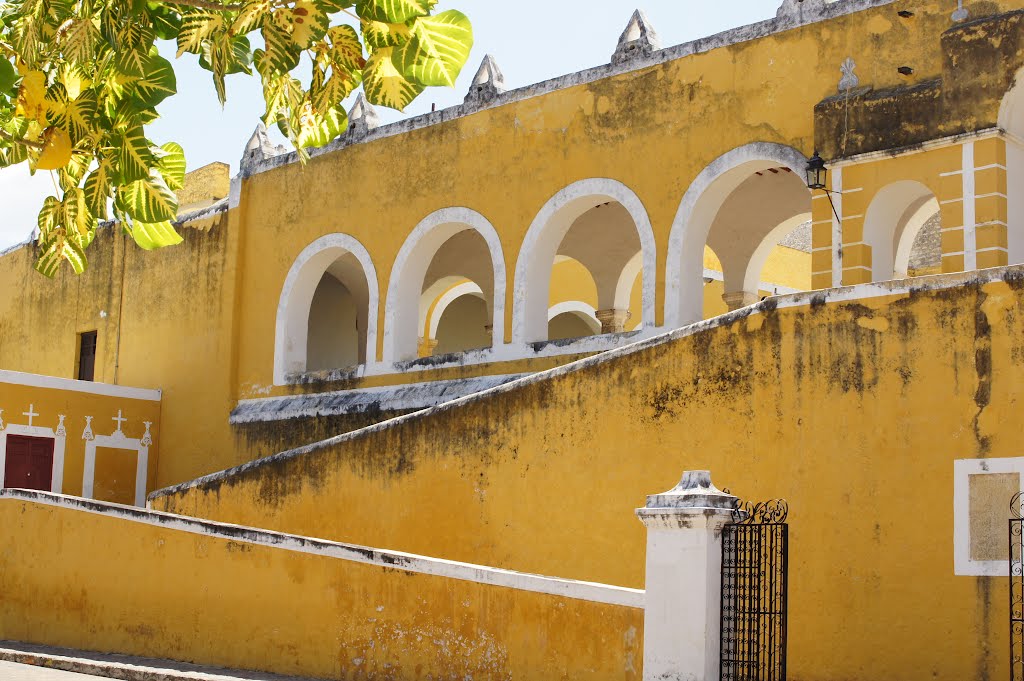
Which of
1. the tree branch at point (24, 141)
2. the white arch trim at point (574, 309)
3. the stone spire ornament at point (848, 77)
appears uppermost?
the stone spire ornament at point (848, 77)

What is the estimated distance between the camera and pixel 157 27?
400 centimetres

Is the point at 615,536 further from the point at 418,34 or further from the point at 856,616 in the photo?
the point at 418,34

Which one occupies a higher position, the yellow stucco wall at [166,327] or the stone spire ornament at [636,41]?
the stone spire ornament at [636,41]

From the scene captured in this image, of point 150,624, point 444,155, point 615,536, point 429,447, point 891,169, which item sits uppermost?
point 444,155

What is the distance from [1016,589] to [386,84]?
463cm

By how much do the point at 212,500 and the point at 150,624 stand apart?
168cm

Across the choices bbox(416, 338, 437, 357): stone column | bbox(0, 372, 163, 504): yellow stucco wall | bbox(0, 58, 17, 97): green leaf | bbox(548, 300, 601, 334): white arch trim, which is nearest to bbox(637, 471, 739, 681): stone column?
bbox(0, 58, 17, 97): green leaf

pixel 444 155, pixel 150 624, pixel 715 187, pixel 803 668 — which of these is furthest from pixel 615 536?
pixel 444 155

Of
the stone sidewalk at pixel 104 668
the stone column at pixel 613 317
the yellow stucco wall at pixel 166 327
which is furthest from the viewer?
the stone column at pixel 613 317

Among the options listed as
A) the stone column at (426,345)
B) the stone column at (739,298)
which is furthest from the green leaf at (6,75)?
the stone column at (426,345)

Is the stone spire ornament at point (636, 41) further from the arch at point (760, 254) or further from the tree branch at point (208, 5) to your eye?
the tree branch at point (208, 5)

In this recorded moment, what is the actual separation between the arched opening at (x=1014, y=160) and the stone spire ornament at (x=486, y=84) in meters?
5.06

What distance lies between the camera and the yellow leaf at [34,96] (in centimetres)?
414

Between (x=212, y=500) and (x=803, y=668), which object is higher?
(x=212, y=500)
